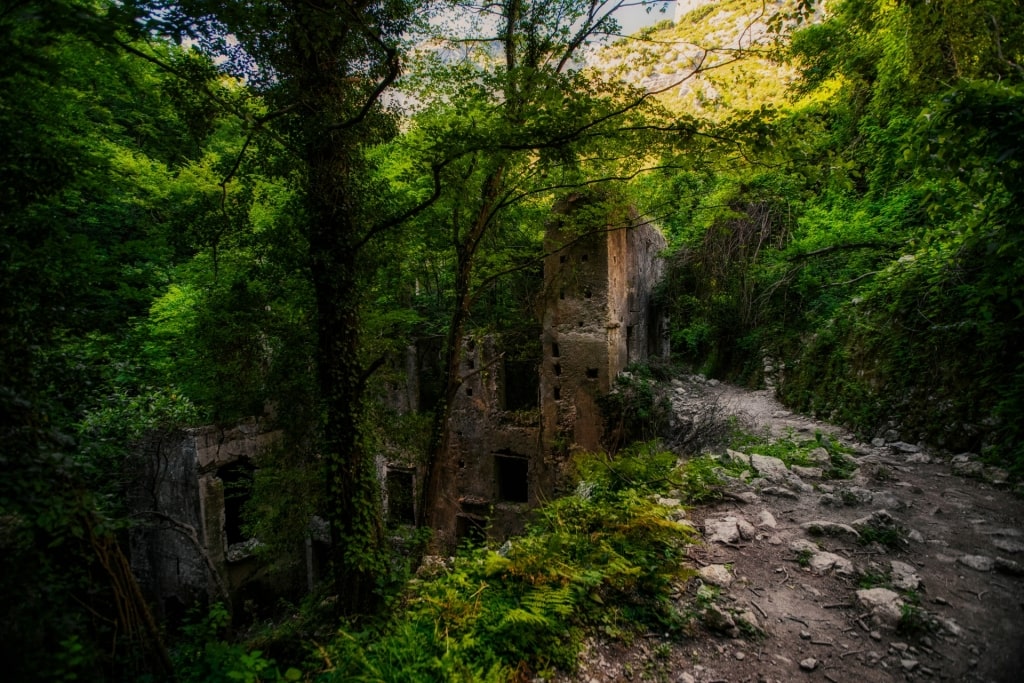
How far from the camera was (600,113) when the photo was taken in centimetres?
448

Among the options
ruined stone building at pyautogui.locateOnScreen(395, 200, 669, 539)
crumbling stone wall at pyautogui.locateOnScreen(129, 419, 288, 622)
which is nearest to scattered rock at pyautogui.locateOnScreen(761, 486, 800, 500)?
ruined stone building at pyautogui.locateOnScreen(395, 200, 669, 539)

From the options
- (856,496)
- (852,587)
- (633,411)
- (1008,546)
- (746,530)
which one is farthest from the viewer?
(633,411)

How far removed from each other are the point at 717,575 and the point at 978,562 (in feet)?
6.25

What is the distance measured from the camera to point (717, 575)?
3150 mm

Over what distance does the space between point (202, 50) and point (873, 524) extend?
7334 mm

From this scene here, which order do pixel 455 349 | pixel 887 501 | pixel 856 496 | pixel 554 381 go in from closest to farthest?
1. pixel 887 501
2. pixel 856 496
3. pixel 455 349
4. pixel 554 381

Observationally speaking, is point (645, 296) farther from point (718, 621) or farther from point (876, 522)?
point (718, 621)

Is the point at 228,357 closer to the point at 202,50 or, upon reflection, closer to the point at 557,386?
the point at 202,50

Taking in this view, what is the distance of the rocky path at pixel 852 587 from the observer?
95.2 inches

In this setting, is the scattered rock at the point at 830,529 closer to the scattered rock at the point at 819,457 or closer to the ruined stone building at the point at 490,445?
the scattered rock at the point at 819,457

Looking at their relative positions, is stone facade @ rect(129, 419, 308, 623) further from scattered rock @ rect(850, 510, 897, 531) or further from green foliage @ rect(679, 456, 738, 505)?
scattered rock @ rect(850, 510, 897, 531)

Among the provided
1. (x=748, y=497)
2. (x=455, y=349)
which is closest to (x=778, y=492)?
(x=748, y=497)

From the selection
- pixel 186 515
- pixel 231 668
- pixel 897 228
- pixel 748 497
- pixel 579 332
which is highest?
pixel 897 228

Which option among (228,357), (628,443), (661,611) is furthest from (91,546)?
(628,443)
